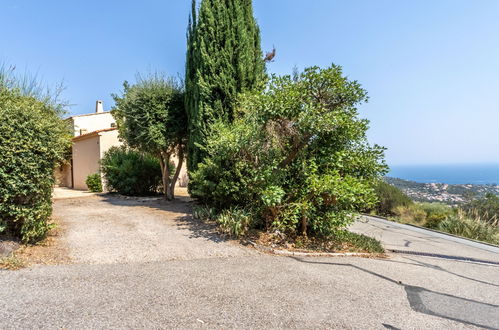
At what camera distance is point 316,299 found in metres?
3.22

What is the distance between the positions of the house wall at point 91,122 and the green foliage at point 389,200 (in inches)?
747

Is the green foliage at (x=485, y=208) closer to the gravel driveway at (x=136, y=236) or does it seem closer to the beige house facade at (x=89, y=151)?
the gravel driveway at (x=136, y=236)

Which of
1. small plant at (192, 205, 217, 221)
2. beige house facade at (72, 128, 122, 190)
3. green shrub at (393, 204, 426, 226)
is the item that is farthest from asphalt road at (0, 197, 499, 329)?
beige house facade at (72, 128, 122, 190)

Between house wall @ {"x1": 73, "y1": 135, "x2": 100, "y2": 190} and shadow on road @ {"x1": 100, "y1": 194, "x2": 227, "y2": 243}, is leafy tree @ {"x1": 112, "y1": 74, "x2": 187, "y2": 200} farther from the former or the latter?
house wall @ {"x1": 73, "y1": 135, "x2": 100, "y2": 190}

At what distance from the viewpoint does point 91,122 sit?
19000mm

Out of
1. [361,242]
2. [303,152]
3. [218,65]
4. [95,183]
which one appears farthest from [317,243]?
[95,183]

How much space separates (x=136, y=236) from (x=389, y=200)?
412 inches

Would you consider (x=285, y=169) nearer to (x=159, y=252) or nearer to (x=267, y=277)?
(x=267, y=277)

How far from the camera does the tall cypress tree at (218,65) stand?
812 centimetres

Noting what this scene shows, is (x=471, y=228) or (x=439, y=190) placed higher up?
(x=439, y=190)

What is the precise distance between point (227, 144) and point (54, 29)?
770 cm

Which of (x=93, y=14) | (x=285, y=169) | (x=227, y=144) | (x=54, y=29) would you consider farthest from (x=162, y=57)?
(x=285, y=169)

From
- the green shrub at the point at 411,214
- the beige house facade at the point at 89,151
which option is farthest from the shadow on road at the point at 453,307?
the beige house facade at the point at 89,151

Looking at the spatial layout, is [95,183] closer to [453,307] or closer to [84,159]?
[84,159]
